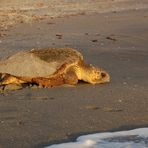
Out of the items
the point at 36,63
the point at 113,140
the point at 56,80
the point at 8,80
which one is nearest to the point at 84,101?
the point at 56,80

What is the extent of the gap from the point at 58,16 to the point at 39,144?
16245 mm

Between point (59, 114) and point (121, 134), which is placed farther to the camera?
point (59, 114)

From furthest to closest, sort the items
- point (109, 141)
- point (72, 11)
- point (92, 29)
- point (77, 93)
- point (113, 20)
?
1. point (72, 11)
2. point (113, 20)
3. point (92, 29)
4. point (77, 93)
5. point (109, 141)

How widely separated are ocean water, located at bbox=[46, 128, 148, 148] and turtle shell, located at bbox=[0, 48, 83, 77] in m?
2.69

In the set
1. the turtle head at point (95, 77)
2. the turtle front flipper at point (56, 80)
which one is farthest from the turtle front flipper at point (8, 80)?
the turtle head at point (95, 77)

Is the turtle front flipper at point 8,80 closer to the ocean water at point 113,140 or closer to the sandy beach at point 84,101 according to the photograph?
the sandy beach at point 84,101

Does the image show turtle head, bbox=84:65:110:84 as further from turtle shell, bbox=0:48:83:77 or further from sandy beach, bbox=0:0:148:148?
turtle shell, bbox=0:48:83:77

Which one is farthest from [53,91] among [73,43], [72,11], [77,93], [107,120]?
[72,11]

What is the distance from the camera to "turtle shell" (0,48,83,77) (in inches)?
318

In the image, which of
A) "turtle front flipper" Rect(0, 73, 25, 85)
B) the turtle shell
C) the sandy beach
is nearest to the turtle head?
the sandy beach

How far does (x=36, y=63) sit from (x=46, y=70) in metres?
0.17

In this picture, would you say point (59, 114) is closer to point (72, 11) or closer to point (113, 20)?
point (113, 20)

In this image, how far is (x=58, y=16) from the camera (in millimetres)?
21297

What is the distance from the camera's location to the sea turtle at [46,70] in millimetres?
8078
